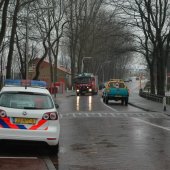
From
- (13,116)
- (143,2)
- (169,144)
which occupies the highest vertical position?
(143,2)

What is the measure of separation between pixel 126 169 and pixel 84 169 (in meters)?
0.80

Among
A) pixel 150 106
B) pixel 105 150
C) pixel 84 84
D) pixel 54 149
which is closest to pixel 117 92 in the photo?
pixel 150 106

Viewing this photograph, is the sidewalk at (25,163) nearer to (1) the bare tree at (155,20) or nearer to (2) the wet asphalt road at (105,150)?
(2) the wet asphalt road at (105,150)

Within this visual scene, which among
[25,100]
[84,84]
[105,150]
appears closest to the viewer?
[25,100]

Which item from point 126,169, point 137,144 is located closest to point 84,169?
point 126,169

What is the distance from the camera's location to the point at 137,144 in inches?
516

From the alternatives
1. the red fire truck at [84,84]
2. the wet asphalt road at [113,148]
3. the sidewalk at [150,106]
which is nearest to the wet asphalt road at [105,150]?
the wet asphalt road at [113,148]

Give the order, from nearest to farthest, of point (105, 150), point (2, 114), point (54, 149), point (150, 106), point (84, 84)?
point (2, 114), point (54, 149), point (105, 150), point (150, 106), point (84, 84)

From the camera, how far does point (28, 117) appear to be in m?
10.6

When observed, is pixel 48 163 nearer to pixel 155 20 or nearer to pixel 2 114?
pixel 2 114

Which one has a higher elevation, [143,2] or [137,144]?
[143,2]

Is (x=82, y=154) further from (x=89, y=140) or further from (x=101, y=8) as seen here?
(x=101, y=8)

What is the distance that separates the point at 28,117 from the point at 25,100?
1.90ft

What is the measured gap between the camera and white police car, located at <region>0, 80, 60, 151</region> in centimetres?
1051
